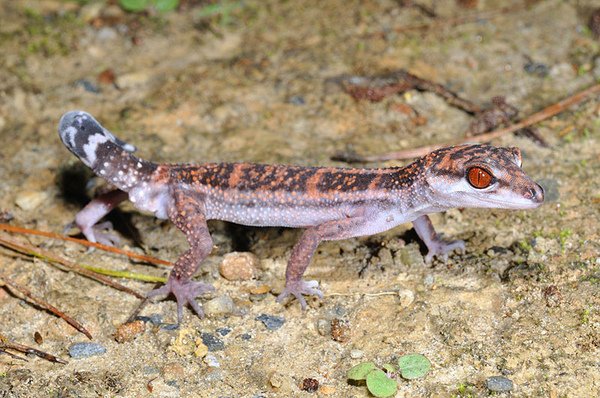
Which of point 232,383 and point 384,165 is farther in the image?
point 384,165

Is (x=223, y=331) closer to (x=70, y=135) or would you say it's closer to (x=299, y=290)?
(x=299, y=290)

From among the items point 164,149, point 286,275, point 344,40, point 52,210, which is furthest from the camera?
point 344,40

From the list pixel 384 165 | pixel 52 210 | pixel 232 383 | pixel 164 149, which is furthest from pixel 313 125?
pixel 232 383

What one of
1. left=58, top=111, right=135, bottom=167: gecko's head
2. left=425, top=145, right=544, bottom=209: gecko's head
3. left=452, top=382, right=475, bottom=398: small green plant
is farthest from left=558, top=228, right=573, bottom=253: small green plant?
left=58, top=111, right=135, bottom=167: gecko's head

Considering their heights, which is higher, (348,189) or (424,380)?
(348,189)

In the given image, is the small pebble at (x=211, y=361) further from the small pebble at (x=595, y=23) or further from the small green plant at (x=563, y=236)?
the small pebble at (x=595, y=23)

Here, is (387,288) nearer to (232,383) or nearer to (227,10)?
(232,383)
